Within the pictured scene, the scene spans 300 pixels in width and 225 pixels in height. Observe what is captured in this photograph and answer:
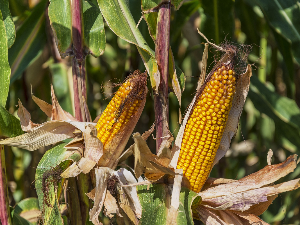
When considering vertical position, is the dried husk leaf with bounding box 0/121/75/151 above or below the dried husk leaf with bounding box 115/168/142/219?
above

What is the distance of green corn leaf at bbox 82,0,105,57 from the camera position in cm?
87

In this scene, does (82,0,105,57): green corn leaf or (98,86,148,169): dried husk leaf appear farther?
(82,0,105,57): green corn leaf

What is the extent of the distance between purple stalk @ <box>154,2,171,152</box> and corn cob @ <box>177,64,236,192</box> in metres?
0.06

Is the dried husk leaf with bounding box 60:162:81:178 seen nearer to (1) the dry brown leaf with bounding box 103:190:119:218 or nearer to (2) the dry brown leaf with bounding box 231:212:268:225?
(1) the dry brown leaf with bounding box 103:190:119:218

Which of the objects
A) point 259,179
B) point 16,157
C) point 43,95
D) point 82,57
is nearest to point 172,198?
point 259,179

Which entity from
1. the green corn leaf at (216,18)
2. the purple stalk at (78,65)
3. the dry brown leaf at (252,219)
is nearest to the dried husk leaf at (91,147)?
the purple stalk at (78,65)

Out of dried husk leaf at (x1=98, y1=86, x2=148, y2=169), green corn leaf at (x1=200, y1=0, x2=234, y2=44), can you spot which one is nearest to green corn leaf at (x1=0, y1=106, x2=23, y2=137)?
dried husk leaf at (x1=98, y1=86, x2=148, y2=169)

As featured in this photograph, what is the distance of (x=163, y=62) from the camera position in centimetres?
72

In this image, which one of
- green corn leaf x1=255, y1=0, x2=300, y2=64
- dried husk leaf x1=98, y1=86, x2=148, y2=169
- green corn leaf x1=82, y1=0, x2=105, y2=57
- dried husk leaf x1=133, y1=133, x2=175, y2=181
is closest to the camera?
dried husk leaf x1=133, y1=133, x2=175, y2=181

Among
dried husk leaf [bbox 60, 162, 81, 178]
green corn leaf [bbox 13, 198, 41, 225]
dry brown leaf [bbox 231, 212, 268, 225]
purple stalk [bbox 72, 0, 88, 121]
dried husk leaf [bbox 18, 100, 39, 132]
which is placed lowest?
green corn leaf [bbox 13, 198, 41, 225]

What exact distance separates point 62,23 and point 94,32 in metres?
0.09

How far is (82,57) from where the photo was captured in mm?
860

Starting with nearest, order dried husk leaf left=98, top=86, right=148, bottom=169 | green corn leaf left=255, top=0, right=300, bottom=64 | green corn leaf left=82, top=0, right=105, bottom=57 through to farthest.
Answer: dried husk leaf left=98, top=86, right=148, bottom=169, green corn leaf left=82, top=0, right=105, bottom=57, green corn leaf left=255, top=0, right=300, bottom=64

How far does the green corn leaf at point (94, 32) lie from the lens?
2.87 feet
